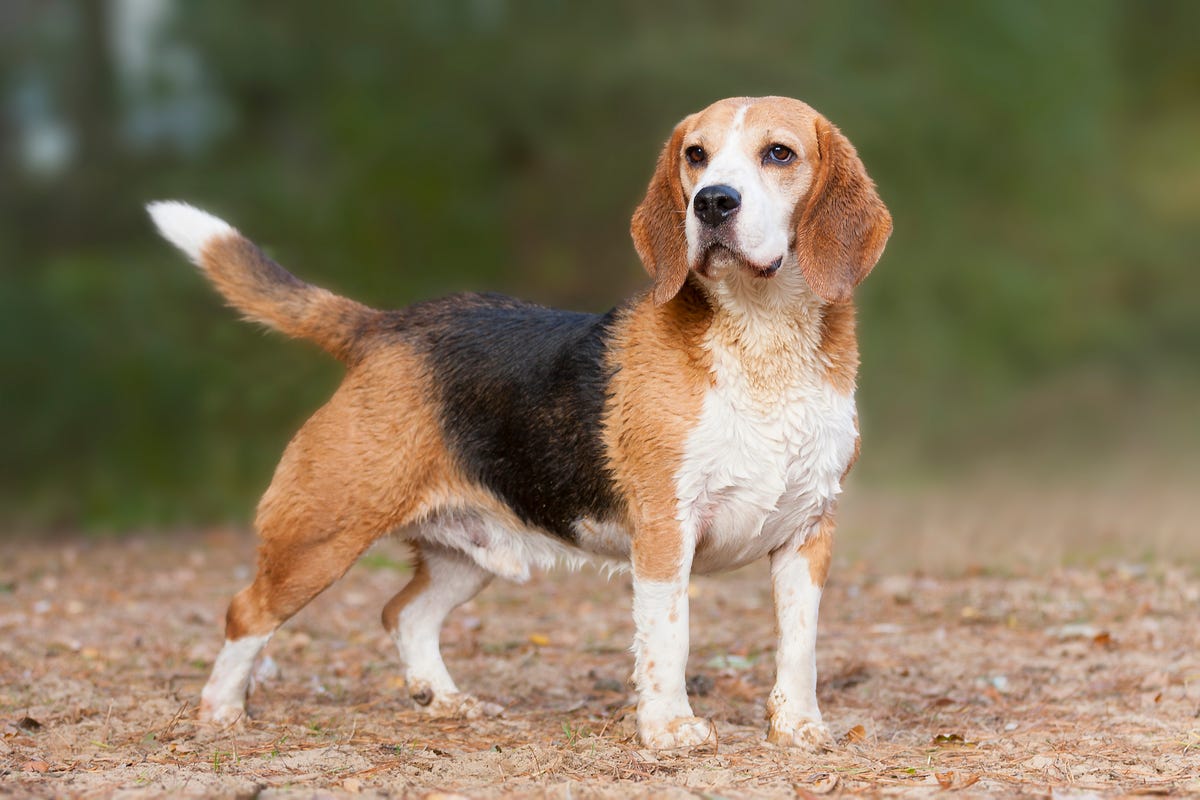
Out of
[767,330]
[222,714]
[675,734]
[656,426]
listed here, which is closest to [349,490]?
[222,714]

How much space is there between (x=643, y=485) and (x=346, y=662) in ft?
8.84

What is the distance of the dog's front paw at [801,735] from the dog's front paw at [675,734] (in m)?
0.26

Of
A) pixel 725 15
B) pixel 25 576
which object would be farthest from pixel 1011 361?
pixel 25 576

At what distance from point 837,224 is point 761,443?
771mm

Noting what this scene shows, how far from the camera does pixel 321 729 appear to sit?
212 inches

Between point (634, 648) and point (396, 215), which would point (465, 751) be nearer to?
point (634, 648)

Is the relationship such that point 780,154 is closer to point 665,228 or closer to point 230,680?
point 665,228

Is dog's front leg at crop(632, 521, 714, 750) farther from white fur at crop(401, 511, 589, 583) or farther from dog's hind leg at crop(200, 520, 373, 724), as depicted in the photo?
dog's hind leg at crop(200, 520, 373, 724)

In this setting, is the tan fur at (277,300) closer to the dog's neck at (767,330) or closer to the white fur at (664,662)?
the dog's neck at (767,330)

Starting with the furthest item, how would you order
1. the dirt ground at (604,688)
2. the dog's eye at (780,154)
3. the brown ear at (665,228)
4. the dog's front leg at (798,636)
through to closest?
the dog's front leg at (798,636) → the brown ear at (665,228) → the dog's eye at (780,154) → the dirt ground at (604,688)

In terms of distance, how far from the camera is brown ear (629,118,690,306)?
485 centimetres

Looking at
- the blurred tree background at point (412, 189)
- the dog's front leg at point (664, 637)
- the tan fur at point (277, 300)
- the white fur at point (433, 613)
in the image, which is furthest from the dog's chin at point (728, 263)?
the blurred tree background at point (412, 189)

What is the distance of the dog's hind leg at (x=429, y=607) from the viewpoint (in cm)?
579

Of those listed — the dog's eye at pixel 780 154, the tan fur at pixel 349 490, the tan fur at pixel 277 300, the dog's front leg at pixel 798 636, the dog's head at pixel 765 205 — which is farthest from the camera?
the tan fur at pixel 277 300
